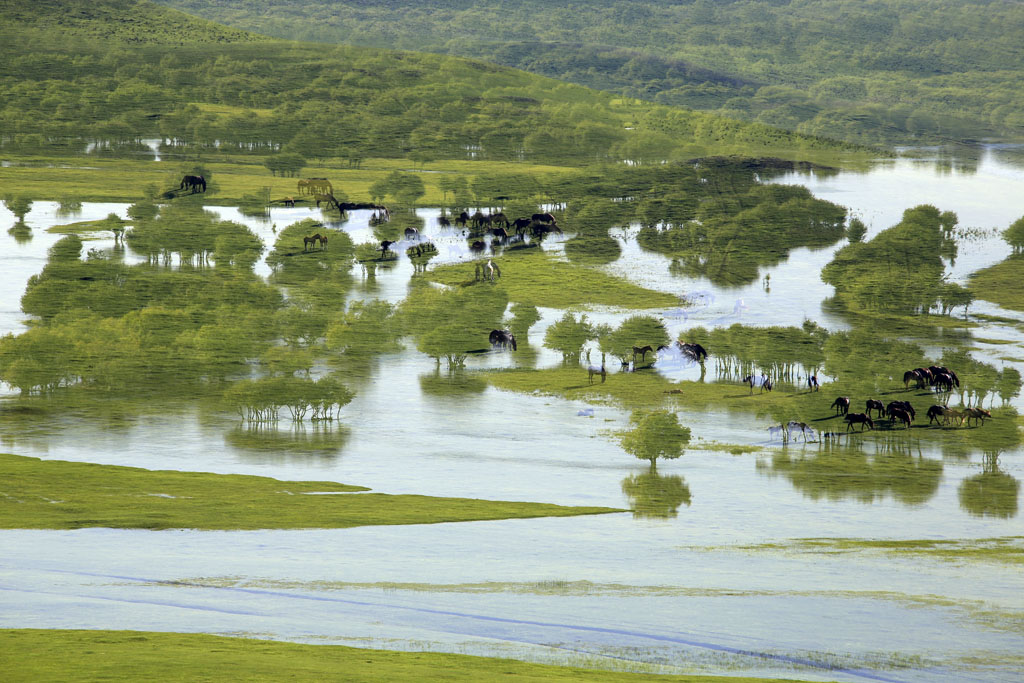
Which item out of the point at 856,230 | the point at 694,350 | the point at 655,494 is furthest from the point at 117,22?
the point at 655,494

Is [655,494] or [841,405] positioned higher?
[841,405]

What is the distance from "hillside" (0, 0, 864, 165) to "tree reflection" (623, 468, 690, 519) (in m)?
79.7

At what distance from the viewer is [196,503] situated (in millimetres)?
70062

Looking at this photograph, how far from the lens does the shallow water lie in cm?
4694

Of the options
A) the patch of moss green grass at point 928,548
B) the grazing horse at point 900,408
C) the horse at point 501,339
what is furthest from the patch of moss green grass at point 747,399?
the patch of moss green grass at point 928,548

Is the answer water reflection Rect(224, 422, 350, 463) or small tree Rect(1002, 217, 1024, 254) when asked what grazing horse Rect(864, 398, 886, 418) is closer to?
water reflection Rect(224, 422, 350, 463)

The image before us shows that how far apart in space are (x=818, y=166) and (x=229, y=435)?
10145cm

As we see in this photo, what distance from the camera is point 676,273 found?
12250cm

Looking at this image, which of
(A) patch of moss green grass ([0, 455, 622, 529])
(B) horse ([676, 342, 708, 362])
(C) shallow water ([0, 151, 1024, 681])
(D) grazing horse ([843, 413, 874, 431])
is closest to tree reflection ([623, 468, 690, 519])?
(C) shallow water ([0, 151, 1024, 681])

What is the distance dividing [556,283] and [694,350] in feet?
72.1

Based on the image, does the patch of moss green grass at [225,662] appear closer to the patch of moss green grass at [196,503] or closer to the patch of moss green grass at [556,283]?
the patch of moss green grass at [196,503]

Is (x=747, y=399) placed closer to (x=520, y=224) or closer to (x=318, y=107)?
(x=520, y=224)

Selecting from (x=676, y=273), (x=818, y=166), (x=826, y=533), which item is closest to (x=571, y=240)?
(x=676, y=273)

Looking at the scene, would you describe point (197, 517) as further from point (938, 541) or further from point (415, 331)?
point (938, 541)
